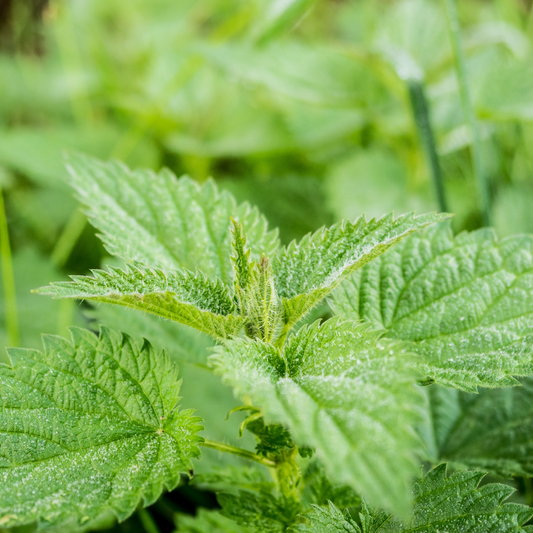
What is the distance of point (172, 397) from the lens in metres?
0.64

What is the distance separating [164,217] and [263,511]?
0.44m

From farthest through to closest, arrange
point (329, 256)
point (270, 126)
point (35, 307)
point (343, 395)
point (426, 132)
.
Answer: point (270, 126) < point (35, 307) < point (426, 132) < point (329, 256) < point (343, 395)

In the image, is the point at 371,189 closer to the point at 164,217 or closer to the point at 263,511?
the point at 164,217

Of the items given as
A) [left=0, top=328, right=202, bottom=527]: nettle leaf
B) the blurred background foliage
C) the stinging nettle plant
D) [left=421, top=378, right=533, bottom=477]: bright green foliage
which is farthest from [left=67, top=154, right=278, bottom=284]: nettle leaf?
[left=421, top=378, right=533, bottom=477]: bright green foliage

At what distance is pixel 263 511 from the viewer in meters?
0.67

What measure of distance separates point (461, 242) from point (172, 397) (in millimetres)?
476

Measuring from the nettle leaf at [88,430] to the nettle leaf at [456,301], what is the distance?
27 centimetres

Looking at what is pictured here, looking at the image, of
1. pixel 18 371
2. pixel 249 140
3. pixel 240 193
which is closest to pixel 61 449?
pixel 18 371

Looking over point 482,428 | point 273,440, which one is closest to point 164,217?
point 273,440

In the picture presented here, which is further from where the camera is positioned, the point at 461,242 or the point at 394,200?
the point at 394,200

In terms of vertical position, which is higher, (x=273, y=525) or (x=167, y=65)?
(x=167, y=65)

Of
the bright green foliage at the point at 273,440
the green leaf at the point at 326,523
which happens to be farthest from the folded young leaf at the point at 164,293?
the green leaf at the point at 326,523

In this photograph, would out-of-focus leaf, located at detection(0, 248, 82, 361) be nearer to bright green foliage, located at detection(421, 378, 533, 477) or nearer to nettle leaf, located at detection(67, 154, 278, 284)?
nettle leaf, located at detection(67, 154, 278, 284)

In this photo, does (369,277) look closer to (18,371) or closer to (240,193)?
(18,371)
